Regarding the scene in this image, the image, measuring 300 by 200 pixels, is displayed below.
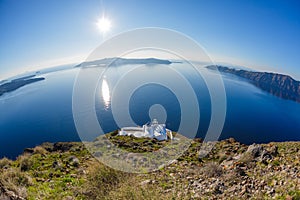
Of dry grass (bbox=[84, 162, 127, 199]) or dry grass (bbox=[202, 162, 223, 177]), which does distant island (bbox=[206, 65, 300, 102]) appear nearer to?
dry grass (bbox=[202, 162, 223, 177])

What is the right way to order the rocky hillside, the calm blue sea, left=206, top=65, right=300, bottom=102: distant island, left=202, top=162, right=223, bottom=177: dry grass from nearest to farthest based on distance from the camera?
the rocky hillside → left=202, top=162, right=223, bottom=177: dry grass → the calm blue sea → left=206, top=65, right=300, bottom=102: distant island

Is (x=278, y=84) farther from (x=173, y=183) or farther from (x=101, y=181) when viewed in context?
(x=101, y=181)

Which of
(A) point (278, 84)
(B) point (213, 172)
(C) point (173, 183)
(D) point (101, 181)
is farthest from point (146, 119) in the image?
(A) point (278, 84)

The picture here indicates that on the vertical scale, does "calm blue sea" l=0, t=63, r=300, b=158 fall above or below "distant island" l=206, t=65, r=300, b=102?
below

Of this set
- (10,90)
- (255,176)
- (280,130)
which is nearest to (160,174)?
(255,176)

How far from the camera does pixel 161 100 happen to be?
51781 mm

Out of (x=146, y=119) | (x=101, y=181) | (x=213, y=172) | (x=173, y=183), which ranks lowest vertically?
(x=146, y=119)

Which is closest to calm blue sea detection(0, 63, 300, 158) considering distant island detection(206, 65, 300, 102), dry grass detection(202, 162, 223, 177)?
distant island detection(206, 65, 300, 102)

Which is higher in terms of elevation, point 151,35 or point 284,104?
point 151,35

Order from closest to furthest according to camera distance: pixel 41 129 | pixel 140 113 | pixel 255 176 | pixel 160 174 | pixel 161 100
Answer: pixel 255 176 → pixel 160 174 → pixel 41 129 → pixel 140 113 → pixel 161 100

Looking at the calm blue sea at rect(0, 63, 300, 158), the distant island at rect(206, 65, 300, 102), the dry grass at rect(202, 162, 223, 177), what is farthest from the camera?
the distant island at rect(206, 65, 300, 102)

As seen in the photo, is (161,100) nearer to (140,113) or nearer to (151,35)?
(140,113)

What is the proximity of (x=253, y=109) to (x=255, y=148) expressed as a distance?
57272mm

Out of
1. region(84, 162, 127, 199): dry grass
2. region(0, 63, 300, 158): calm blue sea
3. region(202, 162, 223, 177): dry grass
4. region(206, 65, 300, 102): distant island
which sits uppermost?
region(206, 65, 300, 102): distant island
